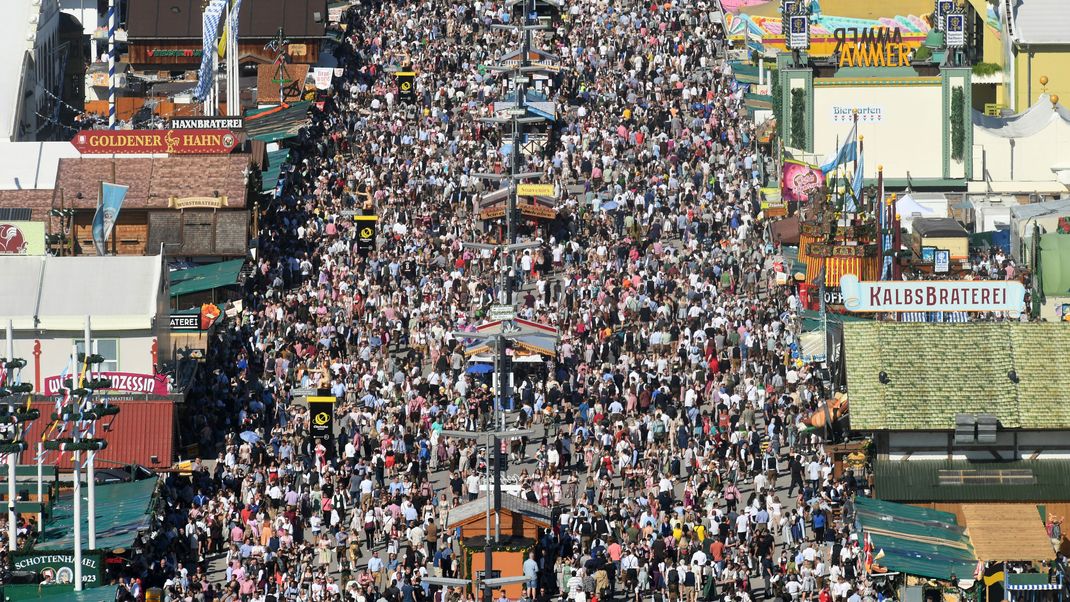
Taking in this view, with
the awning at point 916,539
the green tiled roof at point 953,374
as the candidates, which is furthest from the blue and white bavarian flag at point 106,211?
the awning at point 916,539

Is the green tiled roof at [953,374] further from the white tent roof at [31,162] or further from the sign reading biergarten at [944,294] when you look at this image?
the white tent roof at [31,162]

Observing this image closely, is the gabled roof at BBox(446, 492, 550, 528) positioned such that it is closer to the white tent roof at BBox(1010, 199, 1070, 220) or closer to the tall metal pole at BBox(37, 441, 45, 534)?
the tall metal pole at BBox(37, 441, 45, 534)

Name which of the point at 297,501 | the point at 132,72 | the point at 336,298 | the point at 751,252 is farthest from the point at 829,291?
the point at 132,72

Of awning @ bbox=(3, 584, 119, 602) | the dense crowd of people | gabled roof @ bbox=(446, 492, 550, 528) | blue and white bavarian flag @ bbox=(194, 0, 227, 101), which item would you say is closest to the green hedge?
the dense crowd of people

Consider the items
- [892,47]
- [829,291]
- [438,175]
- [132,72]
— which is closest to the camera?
[829,291]

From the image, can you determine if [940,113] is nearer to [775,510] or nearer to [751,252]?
[751,252]

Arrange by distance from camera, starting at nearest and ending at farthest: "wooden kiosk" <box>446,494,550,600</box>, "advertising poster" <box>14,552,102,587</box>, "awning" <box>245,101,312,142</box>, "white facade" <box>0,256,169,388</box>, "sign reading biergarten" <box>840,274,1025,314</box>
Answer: "advertising poster" <box>14,552,102,587</box>, "wooden kiosk" <box>446,494,550,600</box>, "sign reading biergarten" <box>840,274,1025,314</box>, "white facade" <box>0,256,169,388</box>, "awning" <box>245,101,312,142</box>
